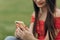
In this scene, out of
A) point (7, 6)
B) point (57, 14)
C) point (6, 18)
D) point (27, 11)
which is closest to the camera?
point (57, 14)

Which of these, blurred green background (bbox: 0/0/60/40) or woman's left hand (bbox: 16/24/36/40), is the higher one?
woman's left hand (bbox: 16/24/36/40)

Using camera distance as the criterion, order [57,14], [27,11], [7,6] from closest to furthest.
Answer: [57,14] < [27,11] < [7,6]

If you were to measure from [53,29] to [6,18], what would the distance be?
4.94m

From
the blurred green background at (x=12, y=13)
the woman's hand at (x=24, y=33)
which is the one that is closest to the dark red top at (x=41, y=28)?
the woman's hand at (x=24, y=33)

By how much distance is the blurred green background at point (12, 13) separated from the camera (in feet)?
26.7

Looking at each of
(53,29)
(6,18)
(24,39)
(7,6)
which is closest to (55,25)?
(53,29)

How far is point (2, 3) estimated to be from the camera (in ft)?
38.6

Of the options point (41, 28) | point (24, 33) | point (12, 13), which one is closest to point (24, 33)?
point (24, 33)

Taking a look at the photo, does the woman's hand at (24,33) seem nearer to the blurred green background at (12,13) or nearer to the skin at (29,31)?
the skin at (29,31)

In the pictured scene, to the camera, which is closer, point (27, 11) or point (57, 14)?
point (57, 14)

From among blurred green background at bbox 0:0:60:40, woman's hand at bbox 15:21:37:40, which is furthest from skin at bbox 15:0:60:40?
blurred green background at bbox 0:0:60:40

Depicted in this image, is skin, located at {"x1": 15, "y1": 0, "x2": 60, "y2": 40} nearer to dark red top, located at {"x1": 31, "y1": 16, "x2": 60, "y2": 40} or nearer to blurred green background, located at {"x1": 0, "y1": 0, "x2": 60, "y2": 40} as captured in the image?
dark red top, located at {"x1": 31, "y1": 16, "x2": 60, "y2": 40}

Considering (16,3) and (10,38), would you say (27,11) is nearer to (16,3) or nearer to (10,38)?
(16,3)

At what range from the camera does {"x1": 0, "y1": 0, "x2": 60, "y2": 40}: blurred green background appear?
26.7ft
